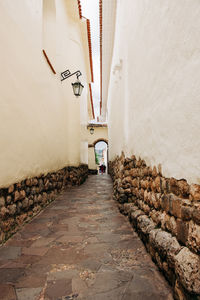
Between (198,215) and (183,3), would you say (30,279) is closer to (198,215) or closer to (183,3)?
(198,215)

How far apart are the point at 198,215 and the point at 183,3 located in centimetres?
143

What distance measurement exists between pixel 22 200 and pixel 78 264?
140cm

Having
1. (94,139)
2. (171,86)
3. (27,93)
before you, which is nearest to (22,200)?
(27,93)

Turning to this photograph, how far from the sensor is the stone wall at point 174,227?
100 centimetres

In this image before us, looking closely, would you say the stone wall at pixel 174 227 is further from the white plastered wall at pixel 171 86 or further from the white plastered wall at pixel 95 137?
the white plastered wall at pixel 95 137

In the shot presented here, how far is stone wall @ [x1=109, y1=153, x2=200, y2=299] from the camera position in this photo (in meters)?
1.00

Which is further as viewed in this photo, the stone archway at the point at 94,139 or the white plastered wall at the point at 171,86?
the stone archway at the point at 94,139

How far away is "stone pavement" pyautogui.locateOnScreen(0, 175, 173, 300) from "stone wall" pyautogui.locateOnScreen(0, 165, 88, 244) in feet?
0.48

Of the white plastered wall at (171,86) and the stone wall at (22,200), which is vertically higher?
the white plastered wall at (171,86)

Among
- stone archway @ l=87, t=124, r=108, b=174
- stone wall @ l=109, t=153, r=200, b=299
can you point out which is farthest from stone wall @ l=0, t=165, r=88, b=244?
stone archway @ l=87, t=124, r=108, b=174

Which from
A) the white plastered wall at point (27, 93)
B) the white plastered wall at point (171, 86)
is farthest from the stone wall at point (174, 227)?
the white plastered wall at point (27, 93)

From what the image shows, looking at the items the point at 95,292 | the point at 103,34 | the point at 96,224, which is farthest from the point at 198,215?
the point at 103,34

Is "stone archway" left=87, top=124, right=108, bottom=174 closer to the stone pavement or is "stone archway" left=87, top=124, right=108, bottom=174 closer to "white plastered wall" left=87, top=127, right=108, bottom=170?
"white plastered wall" left=87, top=127, right=108, bottom=170

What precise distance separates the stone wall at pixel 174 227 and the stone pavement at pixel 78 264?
16 centimetres
